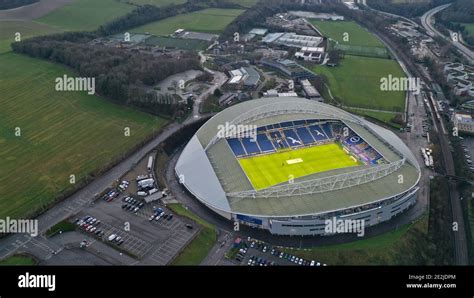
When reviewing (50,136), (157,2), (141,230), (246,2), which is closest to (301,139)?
(141,230)

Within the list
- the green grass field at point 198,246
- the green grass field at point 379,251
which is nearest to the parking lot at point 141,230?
the green grass field at point 198,246

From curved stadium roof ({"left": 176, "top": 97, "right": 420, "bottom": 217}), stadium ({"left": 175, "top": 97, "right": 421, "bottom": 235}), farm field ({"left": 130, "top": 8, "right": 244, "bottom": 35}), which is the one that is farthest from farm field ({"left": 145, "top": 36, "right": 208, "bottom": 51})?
stadium ({"left": 175, "top": 97, "right": 421, "bottom": 235})

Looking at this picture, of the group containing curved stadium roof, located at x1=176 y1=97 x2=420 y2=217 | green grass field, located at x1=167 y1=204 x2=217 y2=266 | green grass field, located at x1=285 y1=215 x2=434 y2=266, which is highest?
curved stadium roof, located at x1=176 y1=97 x2=420 y2=217

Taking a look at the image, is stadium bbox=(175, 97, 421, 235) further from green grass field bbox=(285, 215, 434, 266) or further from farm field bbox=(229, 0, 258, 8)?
farm field bbox=(229, 0, 258, 8)

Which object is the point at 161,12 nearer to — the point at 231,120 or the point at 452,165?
the point at 231,120

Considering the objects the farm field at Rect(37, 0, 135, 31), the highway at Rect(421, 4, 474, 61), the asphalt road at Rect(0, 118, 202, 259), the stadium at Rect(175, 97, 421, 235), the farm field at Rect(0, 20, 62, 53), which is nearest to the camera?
the asphalt road at Rect(0, 118, 202, 259)

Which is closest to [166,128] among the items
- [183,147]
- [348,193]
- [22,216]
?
[183,147]
